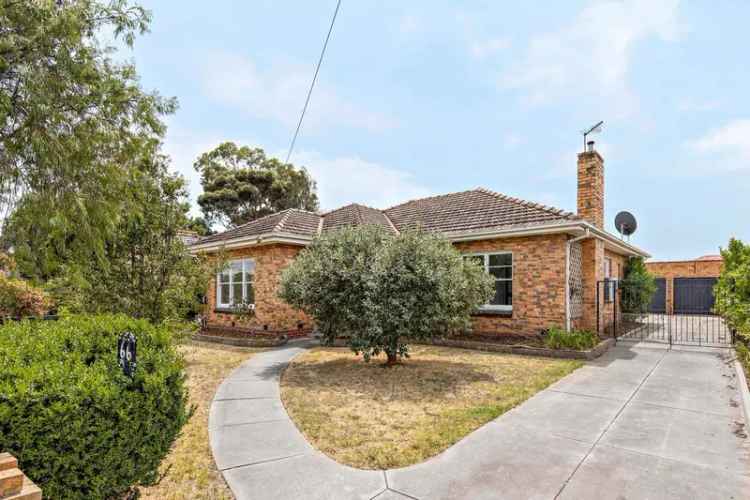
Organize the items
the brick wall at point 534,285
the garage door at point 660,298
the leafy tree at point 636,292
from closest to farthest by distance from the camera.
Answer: the brick wall at point 534,285 < the leafy tree at point 636,292 < the garage door at point 660,298

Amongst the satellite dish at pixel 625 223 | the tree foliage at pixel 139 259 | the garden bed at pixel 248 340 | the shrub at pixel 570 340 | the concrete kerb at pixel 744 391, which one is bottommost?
the garden bed at pixel 248 340

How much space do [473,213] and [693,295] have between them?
17.4 meters

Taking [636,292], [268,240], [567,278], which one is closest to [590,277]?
[567,278]

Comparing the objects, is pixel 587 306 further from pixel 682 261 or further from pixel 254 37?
pixel 682 261

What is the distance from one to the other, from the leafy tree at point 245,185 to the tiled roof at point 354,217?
Answer: 16.2 metres

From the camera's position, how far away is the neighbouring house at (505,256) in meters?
11.3

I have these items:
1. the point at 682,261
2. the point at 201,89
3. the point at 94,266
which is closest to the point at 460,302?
the point at 94,266

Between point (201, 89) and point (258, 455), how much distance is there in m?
9.07

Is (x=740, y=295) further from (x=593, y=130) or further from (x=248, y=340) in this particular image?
(x=248, y=340)

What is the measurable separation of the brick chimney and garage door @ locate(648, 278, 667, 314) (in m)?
13.8

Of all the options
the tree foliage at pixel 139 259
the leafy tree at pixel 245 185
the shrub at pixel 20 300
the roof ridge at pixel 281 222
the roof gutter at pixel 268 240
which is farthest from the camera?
the leafy tree at pixel 245 185

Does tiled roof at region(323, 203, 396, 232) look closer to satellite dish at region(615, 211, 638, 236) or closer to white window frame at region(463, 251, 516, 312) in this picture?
white window frame at region(463, 251, 516, 312)

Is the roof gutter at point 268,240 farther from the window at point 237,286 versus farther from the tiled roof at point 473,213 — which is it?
the tiled roof at point 473,213

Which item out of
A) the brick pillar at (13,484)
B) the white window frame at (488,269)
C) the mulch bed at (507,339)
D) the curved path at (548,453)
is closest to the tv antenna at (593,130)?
the white window frame at (488,269)
